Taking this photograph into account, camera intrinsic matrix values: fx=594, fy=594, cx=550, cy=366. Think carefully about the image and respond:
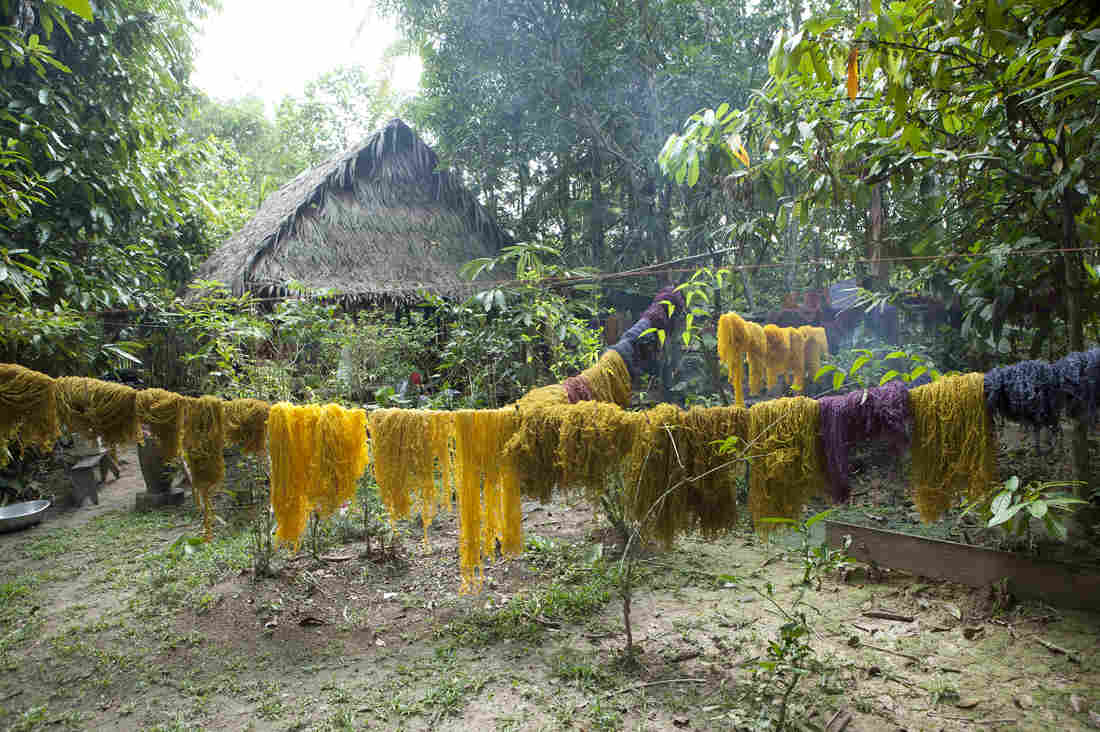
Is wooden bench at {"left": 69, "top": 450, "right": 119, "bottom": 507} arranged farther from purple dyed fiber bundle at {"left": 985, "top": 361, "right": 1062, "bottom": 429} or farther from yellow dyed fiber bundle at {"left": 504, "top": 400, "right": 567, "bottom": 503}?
purple dyed fiber bundle at {"left": 985, "top": 361, "right": 1062, "bottom": 429}

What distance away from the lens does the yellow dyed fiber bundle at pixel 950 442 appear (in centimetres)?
223

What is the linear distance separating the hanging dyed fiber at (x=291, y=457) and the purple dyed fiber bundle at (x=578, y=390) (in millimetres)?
1356

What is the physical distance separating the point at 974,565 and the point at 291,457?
3.75m

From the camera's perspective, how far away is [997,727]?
2414 millimetres

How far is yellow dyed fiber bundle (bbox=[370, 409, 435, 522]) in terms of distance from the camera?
9.37ft

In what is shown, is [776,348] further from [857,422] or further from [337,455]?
[337,455]

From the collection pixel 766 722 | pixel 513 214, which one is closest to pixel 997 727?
pixel 766 722

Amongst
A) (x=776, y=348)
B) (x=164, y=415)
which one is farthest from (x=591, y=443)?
(x=776, y=348)

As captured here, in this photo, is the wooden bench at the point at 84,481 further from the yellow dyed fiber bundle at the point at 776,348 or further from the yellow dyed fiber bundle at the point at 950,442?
the yellow dyed fiber bundle at the point at 950,442

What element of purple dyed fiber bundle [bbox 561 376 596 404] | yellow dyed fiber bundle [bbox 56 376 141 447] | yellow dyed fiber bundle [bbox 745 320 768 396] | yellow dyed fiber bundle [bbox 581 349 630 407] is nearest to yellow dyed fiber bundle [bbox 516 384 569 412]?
purple dyed fiber bundle [bbox 561 376 596 404]

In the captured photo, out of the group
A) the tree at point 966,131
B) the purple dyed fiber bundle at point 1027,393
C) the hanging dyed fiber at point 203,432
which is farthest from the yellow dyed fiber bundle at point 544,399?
the purple dyed fiber bundle at point 1027,393

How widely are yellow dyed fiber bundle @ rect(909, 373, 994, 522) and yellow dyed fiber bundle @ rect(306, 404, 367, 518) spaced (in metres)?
2.46

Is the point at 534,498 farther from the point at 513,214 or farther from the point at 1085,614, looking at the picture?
the point at 513,214

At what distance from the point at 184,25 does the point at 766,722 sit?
7.27 metres
